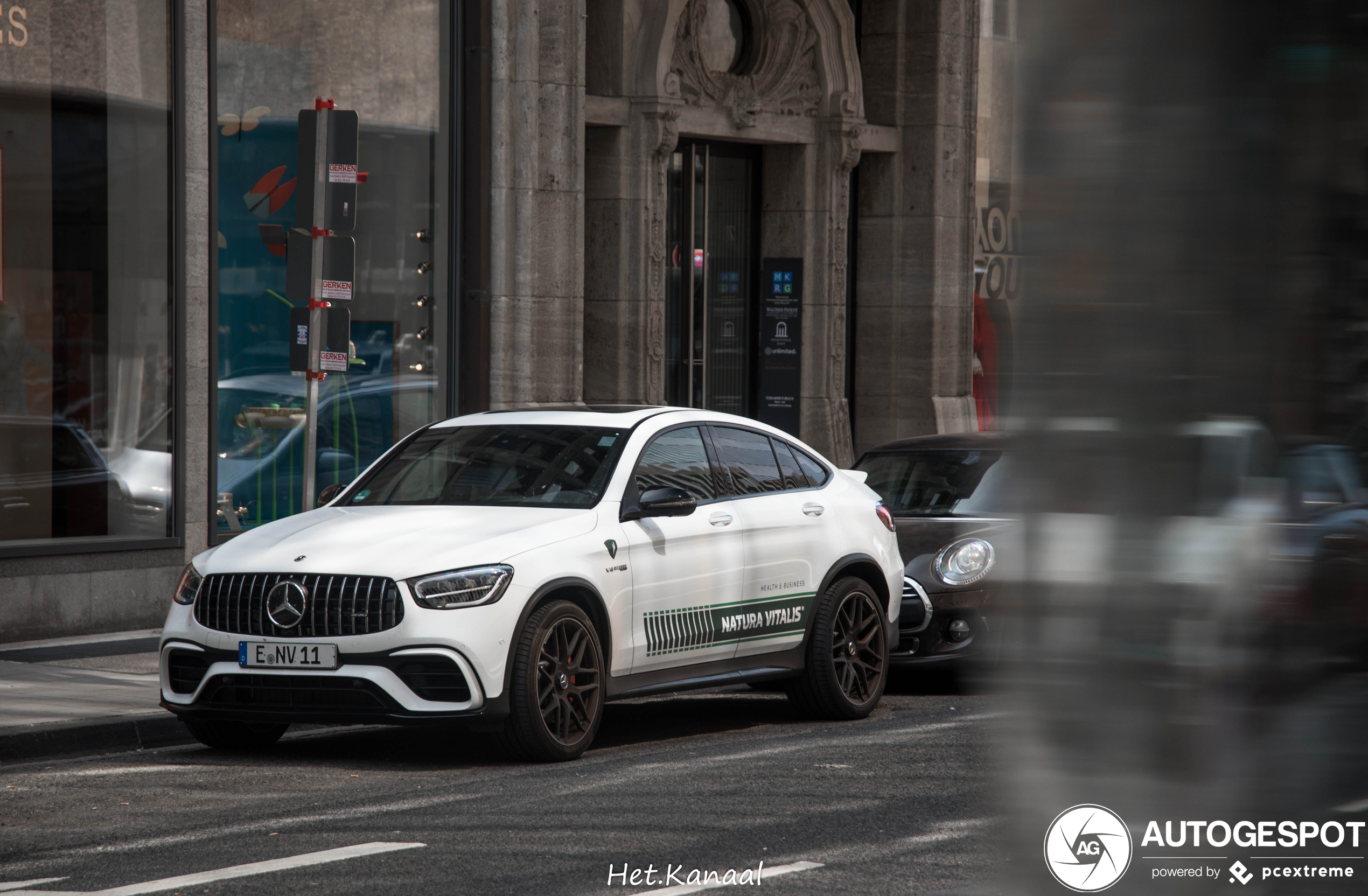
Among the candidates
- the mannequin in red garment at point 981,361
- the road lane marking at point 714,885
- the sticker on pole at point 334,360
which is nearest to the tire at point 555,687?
the road lane marking at point 714,885

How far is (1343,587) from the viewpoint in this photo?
3.48 feet

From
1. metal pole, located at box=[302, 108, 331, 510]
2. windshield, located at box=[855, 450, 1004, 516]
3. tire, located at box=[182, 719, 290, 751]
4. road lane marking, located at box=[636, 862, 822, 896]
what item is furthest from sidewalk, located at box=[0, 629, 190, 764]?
windshield, located at box=[855, 450, 1004, 516]

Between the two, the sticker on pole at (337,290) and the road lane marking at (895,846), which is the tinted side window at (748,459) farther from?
the road lane marking at (895,846)

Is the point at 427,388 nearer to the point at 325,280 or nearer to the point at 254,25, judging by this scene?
the point at 254,25

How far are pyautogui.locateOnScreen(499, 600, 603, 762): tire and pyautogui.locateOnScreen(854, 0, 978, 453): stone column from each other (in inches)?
510

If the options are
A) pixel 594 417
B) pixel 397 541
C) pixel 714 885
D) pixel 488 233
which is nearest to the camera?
pixel 714 885

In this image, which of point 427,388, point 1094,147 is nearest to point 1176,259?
point 1094,147

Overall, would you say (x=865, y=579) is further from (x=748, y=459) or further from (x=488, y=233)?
(x=488, y=233)

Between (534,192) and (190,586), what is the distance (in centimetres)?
840

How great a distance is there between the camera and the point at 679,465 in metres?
9.02

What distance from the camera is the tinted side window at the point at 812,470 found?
9.76m

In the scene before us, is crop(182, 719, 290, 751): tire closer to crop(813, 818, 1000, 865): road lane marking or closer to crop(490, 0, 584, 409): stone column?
crop(813, 818, 1000, 865): road lane marking

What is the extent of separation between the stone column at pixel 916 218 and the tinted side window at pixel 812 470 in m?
10.8

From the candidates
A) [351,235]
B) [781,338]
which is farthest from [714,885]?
[781,338]
